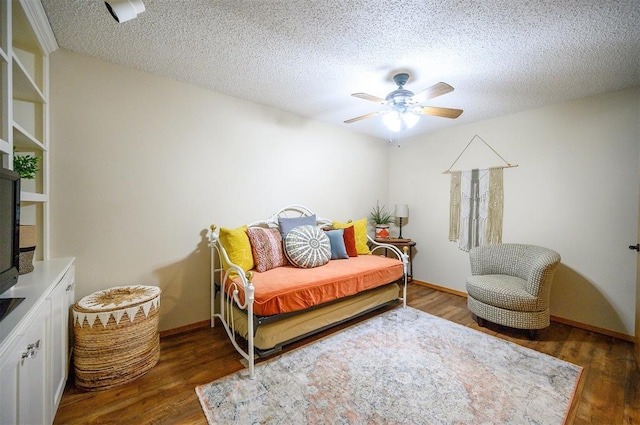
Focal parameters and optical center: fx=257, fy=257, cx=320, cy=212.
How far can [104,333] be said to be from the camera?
5.62ft

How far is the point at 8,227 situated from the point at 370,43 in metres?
2.37

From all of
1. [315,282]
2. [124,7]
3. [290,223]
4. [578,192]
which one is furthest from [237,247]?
[578,192]

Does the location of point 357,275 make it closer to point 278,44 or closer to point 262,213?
point 262,213

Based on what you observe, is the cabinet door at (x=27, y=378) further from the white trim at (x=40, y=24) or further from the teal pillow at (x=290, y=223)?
the teal pillow at (x=290, y=223)

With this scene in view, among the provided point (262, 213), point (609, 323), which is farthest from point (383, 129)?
point (609, 323)

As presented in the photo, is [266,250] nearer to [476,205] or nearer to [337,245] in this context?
[337,245]

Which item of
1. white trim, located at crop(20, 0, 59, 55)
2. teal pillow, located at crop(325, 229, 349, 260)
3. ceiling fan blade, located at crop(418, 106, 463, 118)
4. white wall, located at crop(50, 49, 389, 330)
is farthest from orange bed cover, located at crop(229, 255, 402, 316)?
white trim, located at crop(20, 0, 59, 55)

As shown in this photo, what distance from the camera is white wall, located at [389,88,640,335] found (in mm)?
2539

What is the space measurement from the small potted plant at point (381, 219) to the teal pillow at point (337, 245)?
1219mm

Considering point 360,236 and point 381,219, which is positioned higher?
point 381,219

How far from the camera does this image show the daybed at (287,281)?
A: 79.0 inches

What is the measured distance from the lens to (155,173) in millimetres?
2410

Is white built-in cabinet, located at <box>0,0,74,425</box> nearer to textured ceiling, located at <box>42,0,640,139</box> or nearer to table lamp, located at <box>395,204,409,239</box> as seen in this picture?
textured ceiling, located at <box>42,0,640,139</box>

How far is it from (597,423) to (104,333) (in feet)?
10.2
